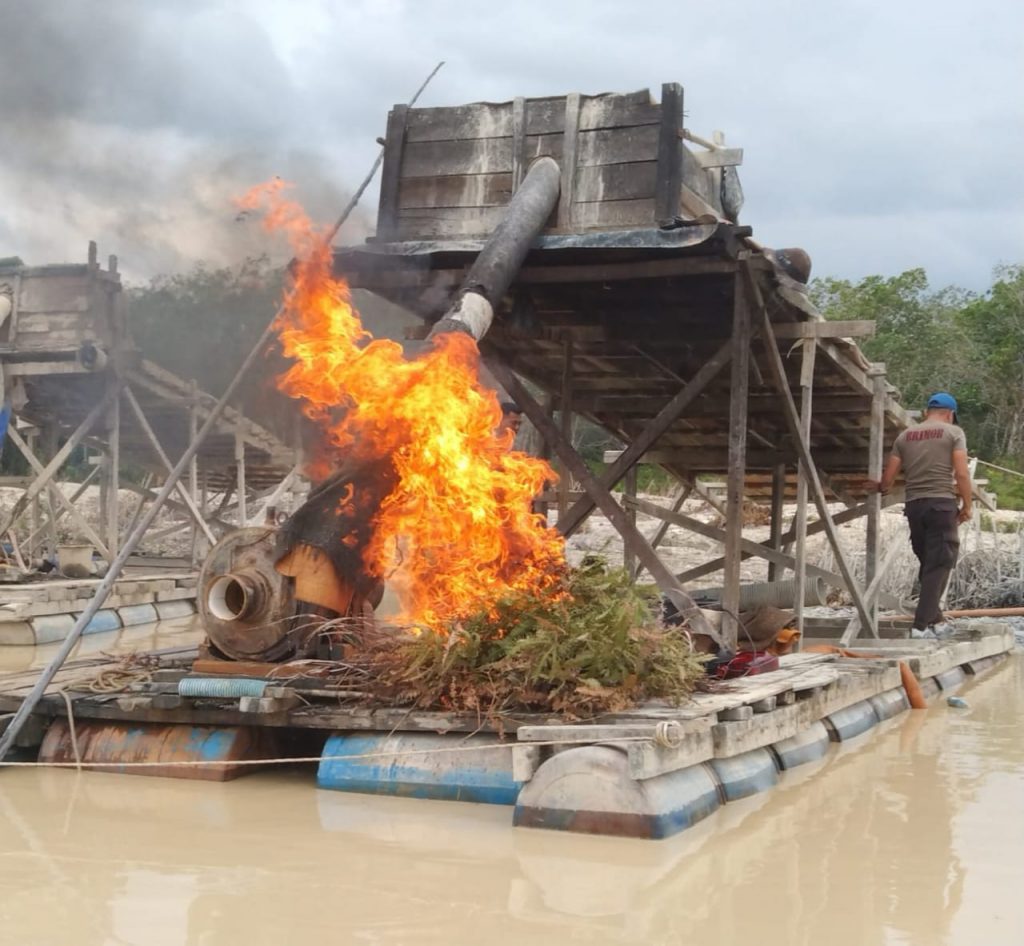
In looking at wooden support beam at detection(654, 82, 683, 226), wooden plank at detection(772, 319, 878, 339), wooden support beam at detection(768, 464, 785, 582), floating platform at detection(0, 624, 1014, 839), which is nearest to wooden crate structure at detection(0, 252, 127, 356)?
wooden support beam at detection(768, 464, 785, 582)

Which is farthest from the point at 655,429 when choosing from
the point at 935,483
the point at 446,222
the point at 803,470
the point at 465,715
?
the point at 465,715

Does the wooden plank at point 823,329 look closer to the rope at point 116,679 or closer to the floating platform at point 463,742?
the floating platform at point 463,742

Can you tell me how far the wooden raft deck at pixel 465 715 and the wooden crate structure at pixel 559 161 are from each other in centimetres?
363

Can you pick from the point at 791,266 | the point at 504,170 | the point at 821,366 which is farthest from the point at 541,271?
the point at 821,366

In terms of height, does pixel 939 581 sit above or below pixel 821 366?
below

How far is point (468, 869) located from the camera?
15.7 feet

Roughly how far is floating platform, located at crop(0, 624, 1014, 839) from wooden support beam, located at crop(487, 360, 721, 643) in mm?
935

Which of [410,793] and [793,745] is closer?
[410,793]

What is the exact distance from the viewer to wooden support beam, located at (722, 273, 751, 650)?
8.30 meters

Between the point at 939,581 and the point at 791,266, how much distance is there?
384cm

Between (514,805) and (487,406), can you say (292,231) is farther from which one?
(514,805)

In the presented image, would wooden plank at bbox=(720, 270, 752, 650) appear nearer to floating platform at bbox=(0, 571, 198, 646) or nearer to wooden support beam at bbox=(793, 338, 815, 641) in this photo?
wooden support beam at bbox=(793, 338, 815, 641)

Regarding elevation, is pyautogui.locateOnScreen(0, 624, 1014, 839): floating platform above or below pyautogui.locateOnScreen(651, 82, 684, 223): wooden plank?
below

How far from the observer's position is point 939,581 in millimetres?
10789
